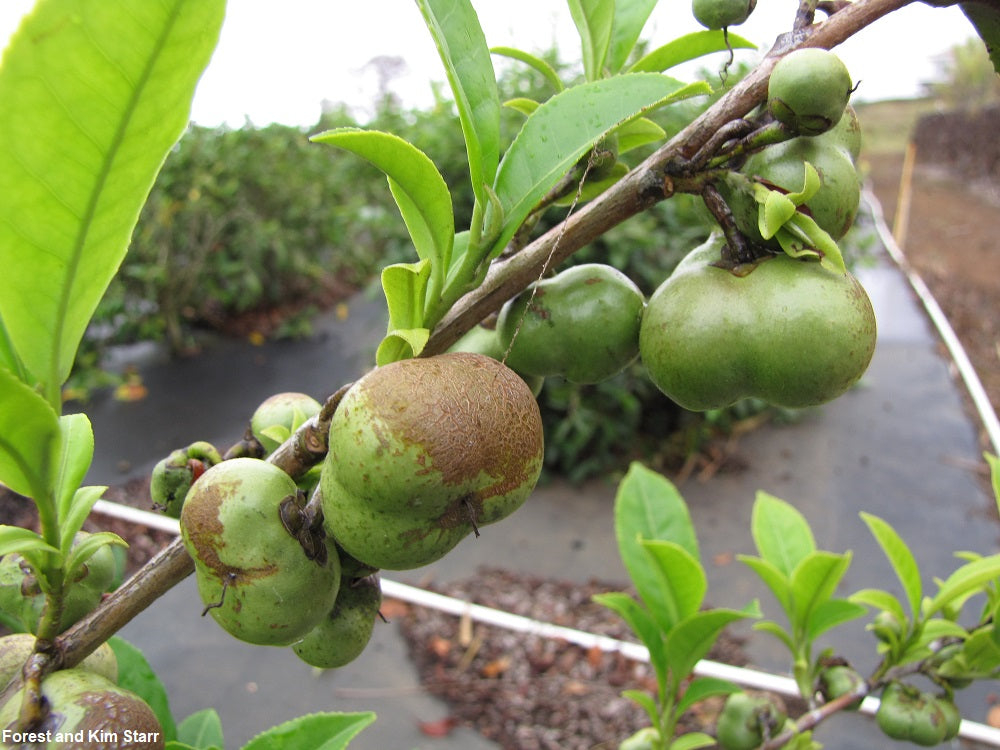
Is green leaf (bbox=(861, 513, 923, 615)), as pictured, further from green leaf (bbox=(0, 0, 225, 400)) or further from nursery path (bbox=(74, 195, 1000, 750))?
nursery path (bbox=(74, 195, 1000, 750))

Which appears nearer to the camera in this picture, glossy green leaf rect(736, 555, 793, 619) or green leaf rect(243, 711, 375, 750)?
green leaf rect(243, 711, 375, 750)

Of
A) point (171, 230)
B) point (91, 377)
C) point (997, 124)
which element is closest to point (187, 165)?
point (171, 230)

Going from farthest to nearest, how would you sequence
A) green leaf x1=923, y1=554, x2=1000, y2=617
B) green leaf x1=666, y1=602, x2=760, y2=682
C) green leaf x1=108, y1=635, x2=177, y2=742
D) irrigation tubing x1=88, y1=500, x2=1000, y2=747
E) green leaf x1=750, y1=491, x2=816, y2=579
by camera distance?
irrigation tubing x1=88, y1=500, x2=1000, y2=747 < green leaf x1=750, y1=491, x2=816, y2=579 < green leaf x1=666, y1=602, x2=760, y2=682 < green leaf x1=923, y1=554, x2=1000, y2=617 < green leaf x1=108, y1=635, x2=177, y2=742

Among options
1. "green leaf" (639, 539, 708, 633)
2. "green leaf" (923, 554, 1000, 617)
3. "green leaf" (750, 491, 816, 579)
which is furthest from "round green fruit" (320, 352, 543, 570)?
"green leaf" (750, 491, 816, 579)

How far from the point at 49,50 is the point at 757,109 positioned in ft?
1.93

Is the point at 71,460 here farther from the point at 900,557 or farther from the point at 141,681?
the point at 900,557

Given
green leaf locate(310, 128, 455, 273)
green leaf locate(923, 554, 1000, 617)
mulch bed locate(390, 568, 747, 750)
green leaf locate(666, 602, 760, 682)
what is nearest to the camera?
green leaf locate(310, 128, 455, 273)

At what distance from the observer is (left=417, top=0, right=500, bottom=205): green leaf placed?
0.65 metres

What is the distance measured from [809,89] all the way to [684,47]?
301 millimetres

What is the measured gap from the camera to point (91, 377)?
16.5ft

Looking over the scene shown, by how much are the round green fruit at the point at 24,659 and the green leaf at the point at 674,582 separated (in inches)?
33.2

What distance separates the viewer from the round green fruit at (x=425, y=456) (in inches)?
23.4

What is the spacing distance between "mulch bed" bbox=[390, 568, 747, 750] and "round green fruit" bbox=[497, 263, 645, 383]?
229 cm

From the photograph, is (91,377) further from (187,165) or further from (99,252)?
(99,252)
